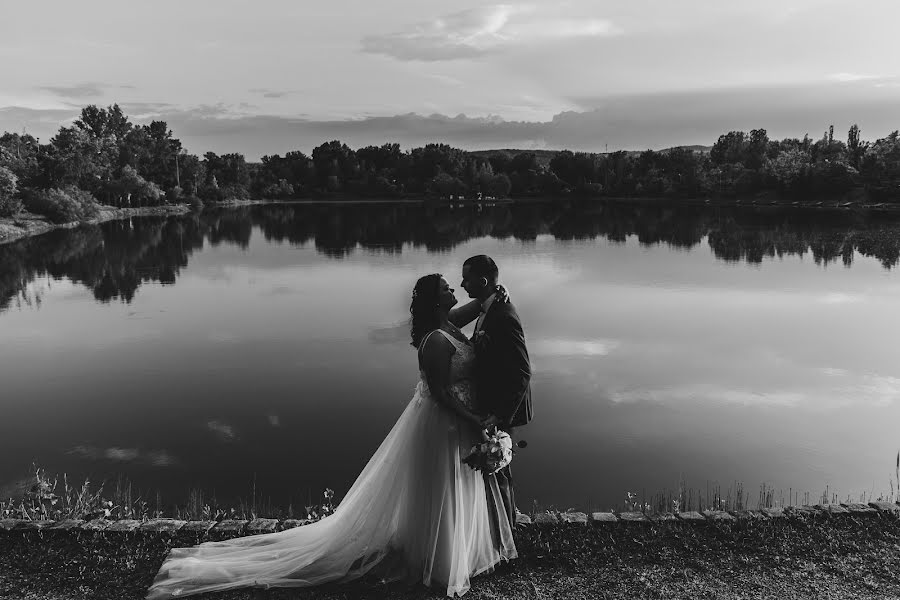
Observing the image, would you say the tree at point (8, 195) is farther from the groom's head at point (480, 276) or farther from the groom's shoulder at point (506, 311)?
the groom's shoulder at point (506, 311)

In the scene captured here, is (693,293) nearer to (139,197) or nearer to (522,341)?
(522,341)

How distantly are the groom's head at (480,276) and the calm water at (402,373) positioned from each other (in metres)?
4.18

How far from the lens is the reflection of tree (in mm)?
28328

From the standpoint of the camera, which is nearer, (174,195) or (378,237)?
(378,237)

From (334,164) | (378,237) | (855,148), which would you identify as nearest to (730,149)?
(855,148)

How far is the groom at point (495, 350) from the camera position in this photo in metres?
4.76

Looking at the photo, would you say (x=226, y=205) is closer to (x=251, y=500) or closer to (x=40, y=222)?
(x=40, y=222)

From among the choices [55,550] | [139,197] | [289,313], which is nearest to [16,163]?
[139,197]

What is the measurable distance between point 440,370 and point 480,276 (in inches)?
28.7

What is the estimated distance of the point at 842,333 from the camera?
17297mm

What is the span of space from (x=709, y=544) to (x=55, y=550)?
568 centimetres

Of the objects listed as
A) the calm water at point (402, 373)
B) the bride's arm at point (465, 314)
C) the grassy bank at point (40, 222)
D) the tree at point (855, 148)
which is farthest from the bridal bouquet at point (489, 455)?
the tree at point (855, 148)

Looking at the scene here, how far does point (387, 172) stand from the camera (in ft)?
443

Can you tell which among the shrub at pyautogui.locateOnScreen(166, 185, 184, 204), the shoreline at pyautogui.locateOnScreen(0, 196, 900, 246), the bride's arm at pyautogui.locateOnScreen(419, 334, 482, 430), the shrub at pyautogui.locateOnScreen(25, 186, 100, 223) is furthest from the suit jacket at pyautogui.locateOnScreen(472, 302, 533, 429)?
the shrub at pyautogui.locateOnScreen(166, 185, 184, 204)
